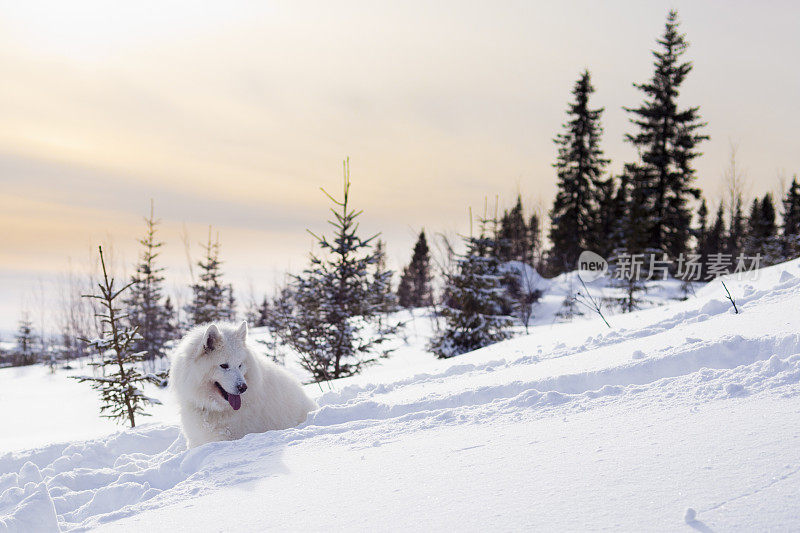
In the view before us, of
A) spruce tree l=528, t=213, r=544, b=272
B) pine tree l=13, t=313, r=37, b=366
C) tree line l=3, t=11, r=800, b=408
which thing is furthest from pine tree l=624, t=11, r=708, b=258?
pine tree l=13, t=313, r=37, b=366

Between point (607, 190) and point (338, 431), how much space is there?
122 feet

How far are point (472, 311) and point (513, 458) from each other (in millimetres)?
10454

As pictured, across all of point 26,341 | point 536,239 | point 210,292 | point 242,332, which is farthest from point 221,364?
point 26,341

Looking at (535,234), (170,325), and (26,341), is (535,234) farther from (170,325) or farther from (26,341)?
(26,341)

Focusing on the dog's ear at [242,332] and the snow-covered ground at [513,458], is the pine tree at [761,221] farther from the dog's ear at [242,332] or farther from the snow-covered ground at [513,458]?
the dog's ear at [242,332]

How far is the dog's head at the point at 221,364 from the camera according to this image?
476 cm

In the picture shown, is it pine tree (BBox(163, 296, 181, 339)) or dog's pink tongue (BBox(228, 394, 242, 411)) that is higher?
dog's pink tongue (BBox(228, 394, 242, 411))

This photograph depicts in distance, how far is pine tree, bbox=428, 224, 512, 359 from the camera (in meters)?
13.1

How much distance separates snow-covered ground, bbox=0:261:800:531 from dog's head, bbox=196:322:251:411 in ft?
2.29

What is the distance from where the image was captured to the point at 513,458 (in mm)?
2859

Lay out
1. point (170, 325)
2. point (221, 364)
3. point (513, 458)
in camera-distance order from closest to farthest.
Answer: point (513, 458) → point (221, 364) → point (170, 325)

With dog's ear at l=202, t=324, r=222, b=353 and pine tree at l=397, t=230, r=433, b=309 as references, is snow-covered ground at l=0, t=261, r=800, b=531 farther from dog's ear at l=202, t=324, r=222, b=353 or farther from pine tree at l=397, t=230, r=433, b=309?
pine tree at l=397, t=230, r=433, b=309

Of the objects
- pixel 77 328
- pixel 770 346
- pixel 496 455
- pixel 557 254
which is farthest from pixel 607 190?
pixel 77 328

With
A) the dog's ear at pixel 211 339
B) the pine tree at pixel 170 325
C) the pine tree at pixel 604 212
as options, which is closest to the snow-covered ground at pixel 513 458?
the dog's ear at pixel 211 339
